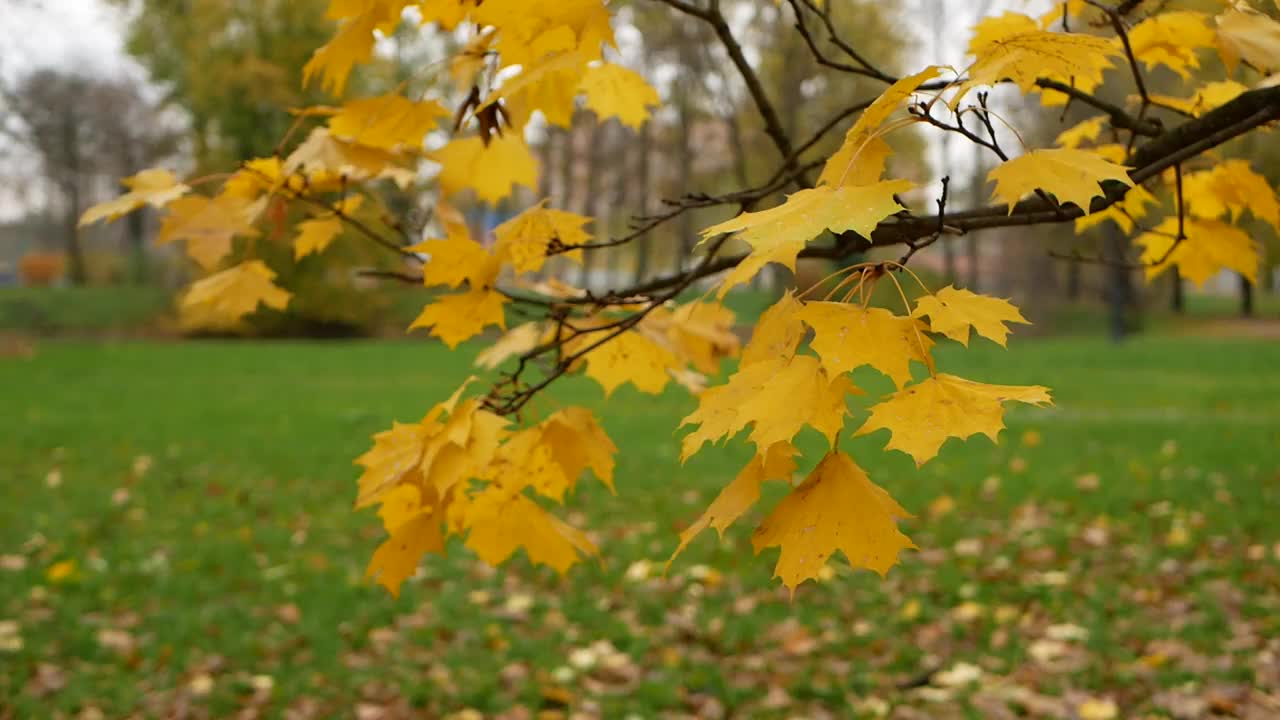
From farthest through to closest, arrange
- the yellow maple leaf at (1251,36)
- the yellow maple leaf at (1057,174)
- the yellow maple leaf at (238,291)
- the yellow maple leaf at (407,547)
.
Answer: the yellow maple leaf at (238,291), the yellow maple leaf at (407,547), the yellow maple leaf at (1251,36), the yellow maple leaf at (1057,174)

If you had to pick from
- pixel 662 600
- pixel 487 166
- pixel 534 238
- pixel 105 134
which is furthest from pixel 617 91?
pixel 105 134

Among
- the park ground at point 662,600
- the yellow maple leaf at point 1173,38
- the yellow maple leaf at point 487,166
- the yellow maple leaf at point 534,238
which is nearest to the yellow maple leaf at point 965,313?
the park ground at point 662,600

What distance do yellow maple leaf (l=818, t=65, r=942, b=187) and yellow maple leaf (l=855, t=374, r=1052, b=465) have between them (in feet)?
0.78

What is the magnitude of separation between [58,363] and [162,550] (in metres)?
14.1

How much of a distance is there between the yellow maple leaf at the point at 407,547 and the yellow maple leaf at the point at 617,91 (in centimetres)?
84

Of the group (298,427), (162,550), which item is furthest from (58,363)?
(162,550)

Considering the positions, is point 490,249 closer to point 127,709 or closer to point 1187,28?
point 1187,28

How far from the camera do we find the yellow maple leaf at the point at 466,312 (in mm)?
1725

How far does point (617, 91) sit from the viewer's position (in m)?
1.96

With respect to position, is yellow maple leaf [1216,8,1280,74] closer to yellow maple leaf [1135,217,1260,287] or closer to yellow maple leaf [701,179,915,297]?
yellow maple leaf [1135,217,1260,287]

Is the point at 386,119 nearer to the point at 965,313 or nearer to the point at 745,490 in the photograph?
the point at 745,490

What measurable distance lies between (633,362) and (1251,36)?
3.74ft

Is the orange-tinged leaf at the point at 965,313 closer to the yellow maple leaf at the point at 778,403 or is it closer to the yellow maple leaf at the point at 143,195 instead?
the yellow maple leaf at the point at 778,403

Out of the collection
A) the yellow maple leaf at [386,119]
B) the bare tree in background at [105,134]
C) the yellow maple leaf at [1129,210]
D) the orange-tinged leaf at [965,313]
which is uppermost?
the bare tree in background at [105,134]
